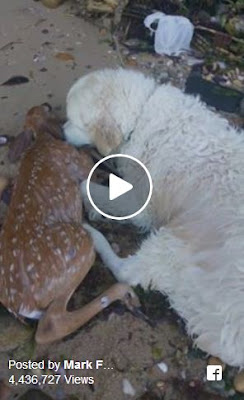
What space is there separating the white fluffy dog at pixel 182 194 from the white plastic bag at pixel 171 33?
0.99 metres

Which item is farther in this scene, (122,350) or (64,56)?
(64,56)

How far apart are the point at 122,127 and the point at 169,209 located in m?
0.47

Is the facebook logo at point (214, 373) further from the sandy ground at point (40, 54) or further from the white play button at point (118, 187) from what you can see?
the sandy ground at point (40, 54)

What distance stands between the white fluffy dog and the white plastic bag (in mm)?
994

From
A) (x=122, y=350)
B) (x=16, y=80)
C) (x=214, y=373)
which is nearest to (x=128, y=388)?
(x=122, y=350)

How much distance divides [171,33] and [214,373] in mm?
2344

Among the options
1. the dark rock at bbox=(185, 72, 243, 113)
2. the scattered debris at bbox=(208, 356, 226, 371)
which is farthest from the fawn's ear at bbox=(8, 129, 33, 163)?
the scattered debris at bbox=(208, 356, 226, 371)

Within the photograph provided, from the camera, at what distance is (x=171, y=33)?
13.8 feet

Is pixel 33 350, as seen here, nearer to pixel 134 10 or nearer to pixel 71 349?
pixel 71 349

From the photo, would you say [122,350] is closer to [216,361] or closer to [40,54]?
[216,361]

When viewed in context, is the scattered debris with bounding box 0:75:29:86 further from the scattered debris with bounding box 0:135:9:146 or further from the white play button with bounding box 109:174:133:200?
the white play button with bounding box 109:174:133:200

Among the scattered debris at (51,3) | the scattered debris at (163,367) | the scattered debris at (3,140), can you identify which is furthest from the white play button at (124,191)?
the scattered debris at (51,3)

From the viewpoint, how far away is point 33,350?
2.81 m

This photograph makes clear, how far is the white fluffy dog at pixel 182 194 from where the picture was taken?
108 inches
